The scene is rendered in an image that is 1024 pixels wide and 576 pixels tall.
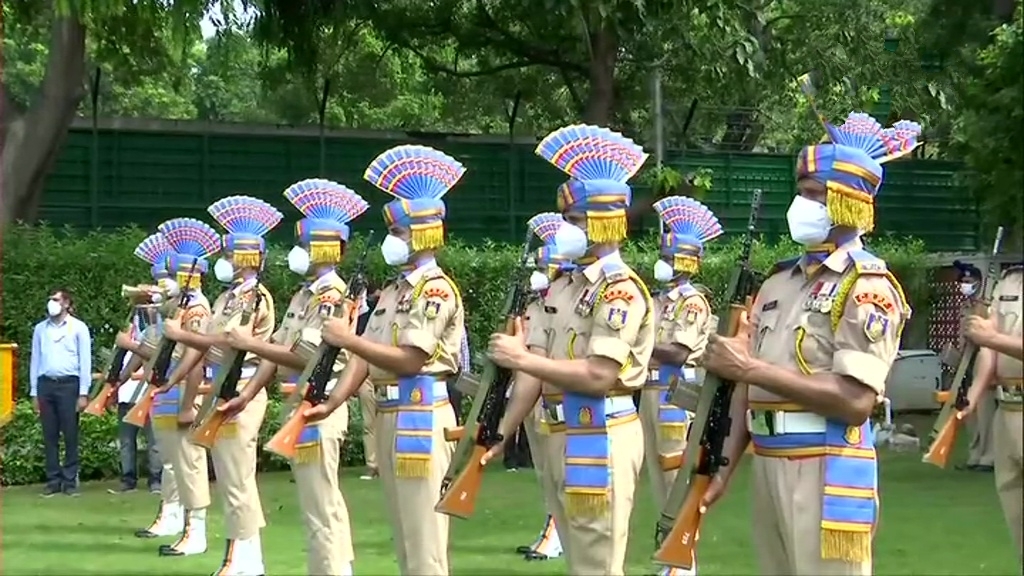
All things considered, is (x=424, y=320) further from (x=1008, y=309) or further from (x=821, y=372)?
(x=1008, y=309)

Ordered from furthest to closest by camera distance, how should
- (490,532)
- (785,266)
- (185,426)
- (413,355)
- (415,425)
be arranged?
(490,532), (185,426), (415,425), (413,355), (785,266)

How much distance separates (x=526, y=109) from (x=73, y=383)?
33.9ft

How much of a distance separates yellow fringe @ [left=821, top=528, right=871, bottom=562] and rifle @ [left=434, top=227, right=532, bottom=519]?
5.82 ft

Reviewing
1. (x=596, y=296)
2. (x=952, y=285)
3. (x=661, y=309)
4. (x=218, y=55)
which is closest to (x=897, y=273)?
(x=952, y=285)

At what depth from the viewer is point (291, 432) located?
24.9 ft

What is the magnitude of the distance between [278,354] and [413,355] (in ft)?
4.43

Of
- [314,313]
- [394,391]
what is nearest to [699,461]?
[394,391]

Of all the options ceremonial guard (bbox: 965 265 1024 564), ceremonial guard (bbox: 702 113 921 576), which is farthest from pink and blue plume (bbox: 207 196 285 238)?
ceremonial guard (bbox: 702 113 921 576)

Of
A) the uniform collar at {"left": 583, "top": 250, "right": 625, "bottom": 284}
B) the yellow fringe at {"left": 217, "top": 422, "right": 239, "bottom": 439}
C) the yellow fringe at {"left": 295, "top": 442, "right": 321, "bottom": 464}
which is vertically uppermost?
the uniform collar at {"left": 583, "top": 250, "right": 625, "bottom": 284}

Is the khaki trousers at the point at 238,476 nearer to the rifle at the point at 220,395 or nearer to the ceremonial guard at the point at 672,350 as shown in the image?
the rifle at the point at 220,395

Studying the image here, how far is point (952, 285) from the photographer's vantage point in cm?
1983

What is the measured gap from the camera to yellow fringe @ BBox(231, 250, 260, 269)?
941 centimetres

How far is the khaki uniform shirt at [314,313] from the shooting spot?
804cm

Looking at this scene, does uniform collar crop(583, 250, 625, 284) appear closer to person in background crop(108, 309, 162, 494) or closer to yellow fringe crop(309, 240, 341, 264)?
yellow fringe crop(309, 240, 341, 264)
